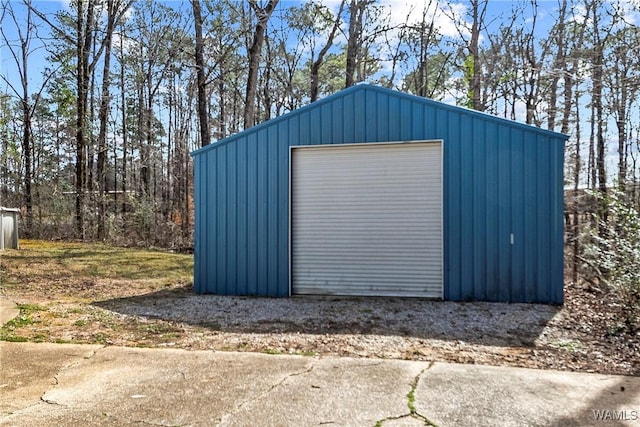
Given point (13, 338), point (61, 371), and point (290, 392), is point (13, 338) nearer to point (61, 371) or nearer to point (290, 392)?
point (61, 371)

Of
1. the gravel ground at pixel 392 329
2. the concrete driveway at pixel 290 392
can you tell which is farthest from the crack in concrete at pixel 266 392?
the gravel ground at pixel 392 329

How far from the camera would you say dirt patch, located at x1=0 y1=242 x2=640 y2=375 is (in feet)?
12.5

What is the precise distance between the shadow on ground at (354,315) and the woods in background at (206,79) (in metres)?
7.32

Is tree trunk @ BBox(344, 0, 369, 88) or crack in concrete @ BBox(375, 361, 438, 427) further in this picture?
tree trunk @ BBox(344, 0, 369, 88)

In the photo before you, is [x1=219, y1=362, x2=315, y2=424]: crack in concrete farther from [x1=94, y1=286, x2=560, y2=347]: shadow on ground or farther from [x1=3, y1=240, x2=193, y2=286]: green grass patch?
[x1=3, y1=240, x2=193, y2=286]: green grass patch

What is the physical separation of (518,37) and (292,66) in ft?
31.6

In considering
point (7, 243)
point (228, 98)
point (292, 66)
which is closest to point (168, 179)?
point (228, 98)

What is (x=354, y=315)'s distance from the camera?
5.26m

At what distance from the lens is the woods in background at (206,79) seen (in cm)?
1385

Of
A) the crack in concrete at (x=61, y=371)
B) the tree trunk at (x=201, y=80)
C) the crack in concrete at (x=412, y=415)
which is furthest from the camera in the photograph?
the tree trunk at (x=201, y=80)

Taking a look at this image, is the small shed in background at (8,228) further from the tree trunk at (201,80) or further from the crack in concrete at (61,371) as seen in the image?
the crack in concrete at (61,371)

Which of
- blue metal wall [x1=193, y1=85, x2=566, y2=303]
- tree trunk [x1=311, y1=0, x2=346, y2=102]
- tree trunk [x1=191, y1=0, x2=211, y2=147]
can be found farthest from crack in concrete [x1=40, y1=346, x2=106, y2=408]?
tree trunk [x1=311, y1=0, x2=346, y2=102]

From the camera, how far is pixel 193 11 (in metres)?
15.0

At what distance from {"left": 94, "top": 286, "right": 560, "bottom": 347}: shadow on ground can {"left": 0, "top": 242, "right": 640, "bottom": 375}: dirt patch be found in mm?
12
